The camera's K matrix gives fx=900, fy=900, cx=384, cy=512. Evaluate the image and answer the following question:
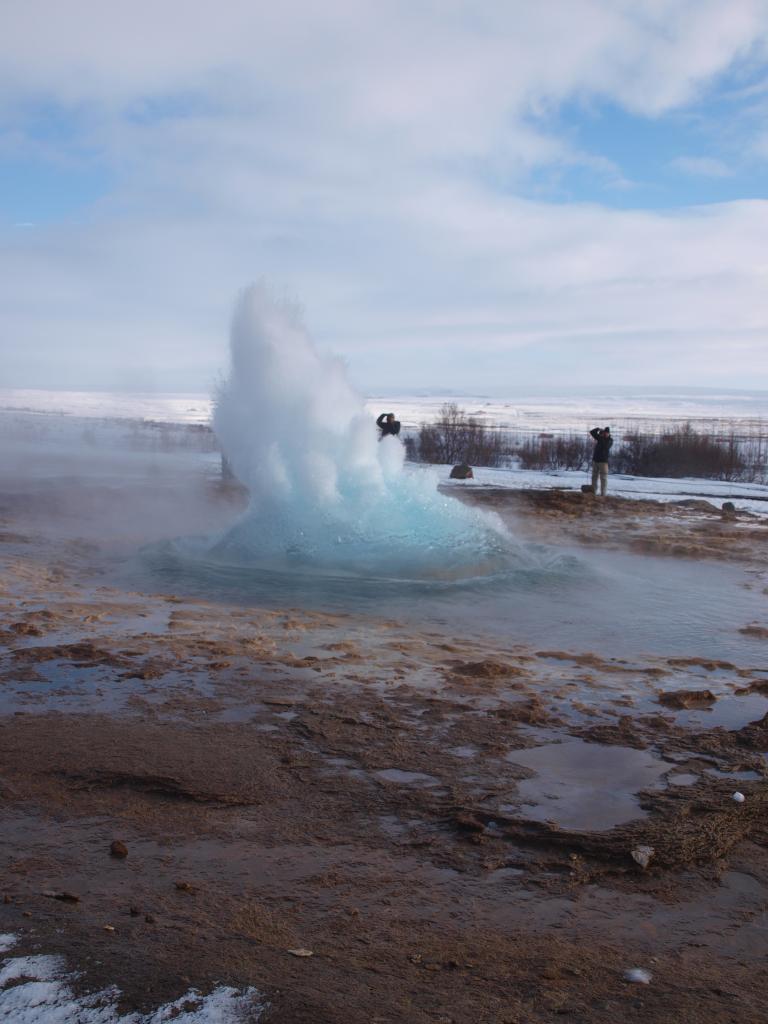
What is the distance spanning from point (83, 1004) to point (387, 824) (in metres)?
1.43

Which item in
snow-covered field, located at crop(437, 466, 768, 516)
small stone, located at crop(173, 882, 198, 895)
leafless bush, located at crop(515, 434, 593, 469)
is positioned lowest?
small stone, located at crop(173, 882, 198, 895)

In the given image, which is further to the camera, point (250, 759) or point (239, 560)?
point (239, 560)

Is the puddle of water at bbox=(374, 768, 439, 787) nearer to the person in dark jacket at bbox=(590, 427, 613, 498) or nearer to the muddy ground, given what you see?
the muddy ground

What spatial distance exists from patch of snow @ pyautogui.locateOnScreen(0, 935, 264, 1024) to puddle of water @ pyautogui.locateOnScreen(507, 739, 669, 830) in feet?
5.22

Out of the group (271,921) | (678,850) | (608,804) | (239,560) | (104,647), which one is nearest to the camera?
(271,921)

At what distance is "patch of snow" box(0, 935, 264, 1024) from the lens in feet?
7.23

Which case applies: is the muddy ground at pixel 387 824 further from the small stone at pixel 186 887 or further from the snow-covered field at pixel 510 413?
the snow-covered field at pixel 510 413

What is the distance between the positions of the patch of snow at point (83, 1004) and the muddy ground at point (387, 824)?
5cm

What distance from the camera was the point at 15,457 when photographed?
23.5 metres

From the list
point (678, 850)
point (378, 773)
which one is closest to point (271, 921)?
point (378, 773)

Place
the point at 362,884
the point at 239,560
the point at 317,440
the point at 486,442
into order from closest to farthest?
the point at 362,884 < the point at 239,560 < the point at 317,440 < the point at 486,442

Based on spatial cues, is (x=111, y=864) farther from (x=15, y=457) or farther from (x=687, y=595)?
(x=15, y=457)

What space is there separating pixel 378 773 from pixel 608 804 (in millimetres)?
985

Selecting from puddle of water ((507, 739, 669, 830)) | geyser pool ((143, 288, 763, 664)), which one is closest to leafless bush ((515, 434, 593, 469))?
geyser pool ((143, 288, 763, 664))
